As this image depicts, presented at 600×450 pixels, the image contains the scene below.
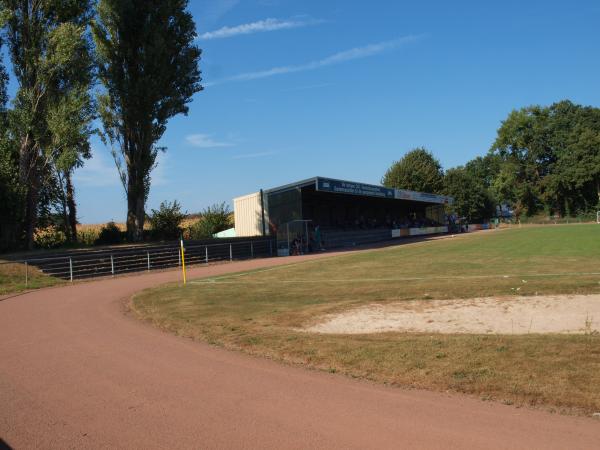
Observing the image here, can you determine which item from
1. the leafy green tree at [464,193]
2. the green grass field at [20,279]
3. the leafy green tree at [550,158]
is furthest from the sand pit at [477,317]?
the leafy green tree at [550,158]

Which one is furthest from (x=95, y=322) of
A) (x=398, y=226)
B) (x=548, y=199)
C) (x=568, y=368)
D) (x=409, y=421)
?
(x=548, y=199)

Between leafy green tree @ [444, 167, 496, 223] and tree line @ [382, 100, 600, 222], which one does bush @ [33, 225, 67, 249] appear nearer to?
tree line @ [382, 100, 600, 222]

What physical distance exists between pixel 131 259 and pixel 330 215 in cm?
2864

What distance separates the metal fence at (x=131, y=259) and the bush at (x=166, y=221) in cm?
635

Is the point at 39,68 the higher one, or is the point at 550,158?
the point at 550,158

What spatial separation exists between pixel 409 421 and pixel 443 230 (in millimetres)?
70280

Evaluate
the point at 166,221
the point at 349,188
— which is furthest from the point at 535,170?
the point at 166,221

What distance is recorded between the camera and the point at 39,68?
88.7 feet

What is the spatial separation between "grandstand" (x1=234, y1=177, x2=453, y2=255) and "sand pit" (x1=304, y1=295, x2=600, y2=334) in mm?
25989

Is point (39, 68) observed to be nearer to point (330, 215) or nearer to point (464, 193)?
point (330, 215)

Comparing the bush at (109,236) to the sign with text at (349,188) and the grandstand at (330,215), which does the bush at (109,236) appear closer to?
the grandstand at (330,215)

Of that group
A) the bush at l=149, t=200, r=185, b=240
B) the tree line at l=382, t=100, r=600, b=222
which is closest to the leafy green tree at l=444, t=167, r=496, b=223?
the tree line at l=382, t=100, r=600, b=222

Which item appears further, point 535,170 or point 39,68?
point 535,170

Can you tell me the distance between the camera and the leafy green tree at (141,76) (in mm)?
31109
